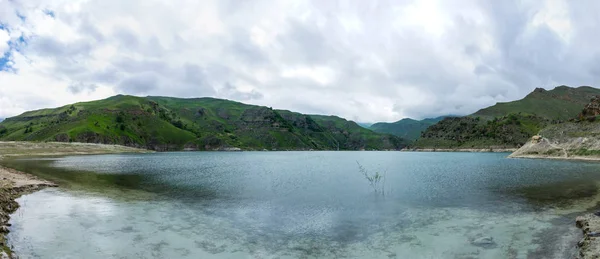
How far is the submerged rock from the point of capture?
19.8 metres

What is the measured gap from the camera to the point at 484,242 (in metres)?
20.2

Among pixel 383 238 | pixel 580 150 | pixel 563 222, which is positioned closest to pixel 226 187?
pixel 383 238

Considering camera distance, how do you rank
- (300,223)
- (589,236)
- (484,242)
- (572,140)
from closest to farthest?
(589,236)
(484,242)
(300,223)
(572,140)

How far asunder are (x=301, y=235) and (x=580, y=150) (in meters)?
129

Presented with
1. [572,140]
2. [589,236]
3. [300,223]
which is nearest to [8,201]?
[300,223]

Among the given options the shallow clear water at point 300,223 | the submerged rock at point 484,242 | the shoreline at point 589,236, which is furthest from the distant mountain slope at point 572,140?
the submerged rock at point 484,242

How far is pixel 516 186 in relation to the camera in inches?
1806

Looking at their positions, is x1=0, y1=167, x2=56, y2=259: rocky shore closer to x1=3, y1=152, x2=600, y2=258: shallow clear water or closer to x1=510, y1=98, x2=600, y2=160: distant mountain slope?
x1=3, y1=152, x2=600, y2=258: shallow clear water

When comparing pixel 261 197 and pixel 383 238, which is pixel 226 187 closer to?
pixel 261 197

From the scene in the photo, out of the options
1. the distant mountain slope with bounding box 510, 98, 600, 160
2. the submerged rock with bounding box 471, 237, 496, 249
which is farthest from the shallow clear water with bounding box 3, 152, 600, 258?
the distant mountain slope with bounding box 510, 98, 600, 160

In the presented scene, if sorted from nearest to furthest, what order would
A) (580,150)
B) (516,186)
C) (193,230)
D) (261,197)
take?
(193,230) < (261,197) < (516,186) < (580,150)

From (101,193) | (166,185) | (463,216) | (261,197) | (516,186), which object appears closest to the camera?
(463,216)

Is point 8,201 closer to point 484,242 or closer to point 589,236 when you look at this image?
point 484,242

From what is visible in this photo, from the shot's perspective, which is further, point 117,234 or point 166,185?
point 166,185
